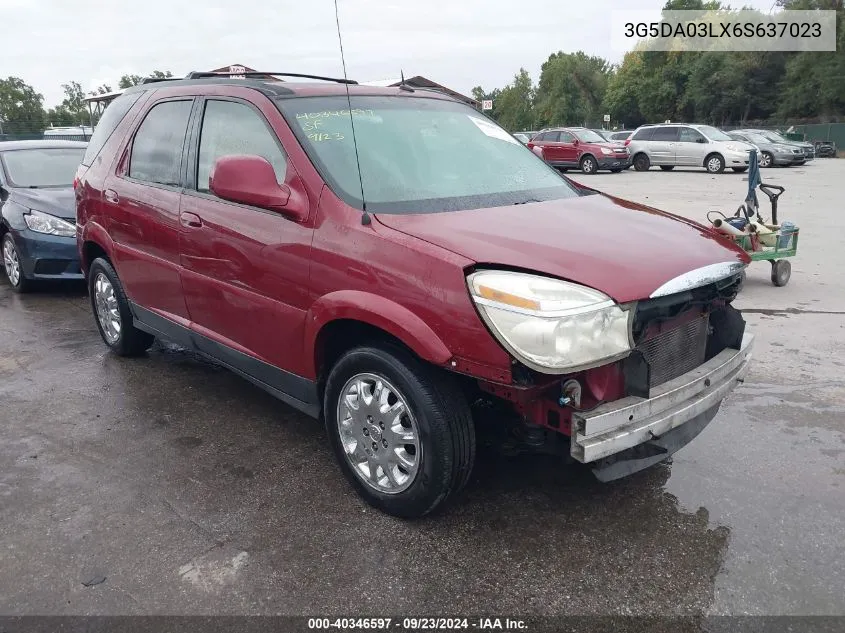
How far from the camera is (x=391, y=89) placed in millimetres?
4043

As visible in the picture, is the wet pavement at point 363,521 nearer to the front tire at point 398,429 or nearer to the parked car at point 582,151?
the front tire at point 398,429

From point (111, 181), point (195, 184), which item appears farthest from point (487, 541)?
point (111, 181)

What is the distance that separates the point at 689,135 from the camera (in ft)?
80.9

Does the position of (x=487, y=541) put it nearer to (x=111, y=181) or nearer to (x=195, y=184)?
(x=195, y=184)

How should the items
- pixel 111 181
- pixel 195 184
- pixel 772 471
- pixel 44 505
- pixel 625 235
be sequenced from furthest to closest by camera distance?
1. pixel 111 181
2. pixel 195 184
3. pixel 772 471
4. pixel 44 505
5. pixel 625 235

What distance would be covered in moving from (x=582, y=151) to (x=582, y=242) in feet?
78.5

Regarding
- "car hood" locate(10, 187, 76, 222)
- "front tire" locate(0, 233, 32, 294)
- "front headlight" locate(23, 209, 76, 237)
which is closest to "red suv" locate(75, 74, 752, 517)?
"front headlight" locate(23, 209, 76, 237)

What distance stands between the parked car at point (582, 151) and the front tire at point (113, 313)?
67.6ft

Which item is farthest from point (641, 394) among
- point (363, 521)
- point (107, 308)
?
point (107, 308)

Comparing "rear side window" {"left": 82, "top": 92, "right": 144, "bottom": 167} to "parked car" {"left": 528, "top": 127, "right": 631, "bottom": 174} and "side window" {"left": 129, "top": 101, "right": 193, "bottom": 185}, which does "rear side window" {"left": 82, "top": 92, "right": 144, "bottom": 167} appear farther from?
"parked car" {"left": 528, "top": 127, "right": 631, "bottom": 174}

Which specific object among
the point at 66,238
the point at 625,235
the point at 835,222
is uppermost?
the point at 625,235

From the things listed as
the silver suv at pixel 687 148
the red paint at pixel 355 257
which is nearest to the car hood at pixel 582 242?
the red paint at pixel 355 257

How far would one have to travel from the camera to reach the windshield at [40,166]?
773 centimetres

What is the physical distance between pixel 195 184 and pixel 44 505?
182 centimetres
